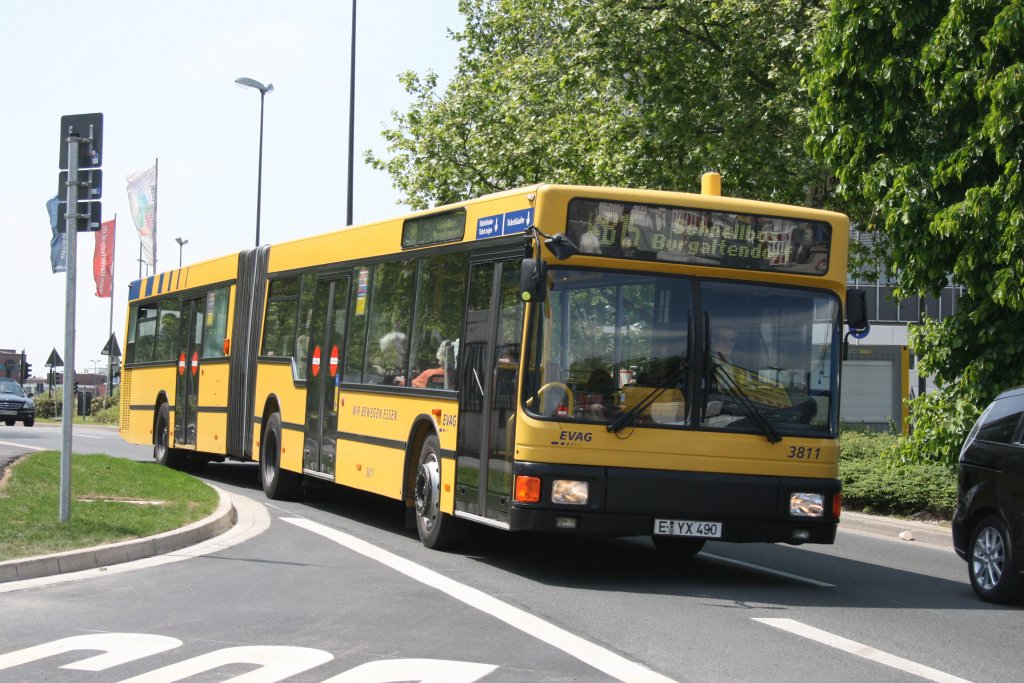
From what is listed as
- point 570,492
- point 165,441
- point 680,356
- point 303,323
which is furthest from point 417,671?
point 165,441

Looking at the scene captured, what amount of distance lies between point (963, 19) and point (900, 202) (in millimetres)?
2227

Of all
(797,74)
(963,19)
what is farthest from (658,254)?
(797,74)

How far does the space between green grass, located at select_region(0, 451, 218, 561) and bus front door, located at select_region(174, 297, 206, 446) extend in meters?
1.49

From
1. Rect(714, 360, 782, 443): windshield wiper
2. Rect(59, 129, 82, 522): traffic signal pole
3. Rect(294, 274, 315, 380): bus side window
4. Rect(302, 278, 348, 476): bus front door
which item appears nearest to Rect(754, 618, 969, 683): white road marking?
Rect(714, 360, 782, 443): windshield wiper

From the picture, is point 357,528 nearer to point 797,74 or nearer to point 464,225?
point 464,225

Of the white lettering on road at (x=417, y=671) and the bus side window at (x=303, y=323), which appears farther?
the bus side window at (x=303, y=323)

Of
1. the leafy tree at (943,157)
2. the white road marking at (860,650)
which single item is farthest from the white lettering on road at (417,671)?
the leafy tree at (943,157)

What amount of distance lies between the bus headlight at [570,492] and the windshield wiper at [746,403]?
1.31 metres

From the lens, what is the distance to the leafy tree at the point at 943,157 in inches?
610

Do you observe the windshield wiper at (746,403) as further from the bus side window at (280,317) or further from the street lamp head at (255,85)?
the street lamp head at (255,85)

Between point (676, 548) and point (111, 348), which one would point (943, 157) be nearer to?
point (676, 548)

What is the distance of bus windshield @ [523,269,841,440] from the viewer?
10.5m

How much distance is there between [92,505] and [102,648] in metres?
6.79

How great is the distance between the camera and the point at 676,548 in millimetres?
13102
